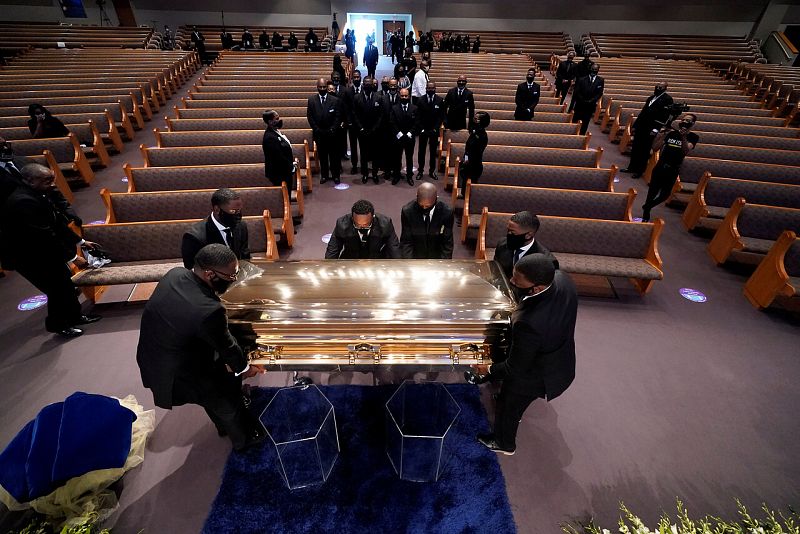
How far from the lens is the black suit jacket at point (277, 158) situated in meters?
4.90

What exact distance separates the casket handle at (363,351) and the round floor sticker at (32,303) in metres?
3.89

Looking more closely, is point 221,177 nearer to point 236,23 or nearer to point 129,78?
point 129,78

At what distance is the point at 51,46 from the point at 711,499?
21023mm

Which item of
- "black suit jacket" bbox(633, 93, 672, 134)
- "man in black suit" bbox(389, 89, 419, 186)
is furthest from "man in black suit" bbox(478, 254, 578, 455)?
"black suit jacket" bbox(633, 93, 672, 134)

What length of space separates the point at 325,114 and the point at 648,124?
5518mm

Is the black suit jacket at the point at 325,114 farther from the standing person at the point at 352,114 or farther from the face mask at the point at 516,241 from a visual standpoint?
the face mask at the point at 516,241

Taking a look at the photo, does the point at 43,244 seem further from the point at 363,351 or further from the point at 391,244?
the point at 363,351

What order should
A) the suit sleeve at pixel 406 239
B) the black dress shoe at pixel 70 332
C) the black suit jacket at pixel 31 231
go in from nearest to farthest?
the black suit jacket at pixel 31 231, the suit sleeve at pixel 406 239, the black dress shoe at pixel 70 332

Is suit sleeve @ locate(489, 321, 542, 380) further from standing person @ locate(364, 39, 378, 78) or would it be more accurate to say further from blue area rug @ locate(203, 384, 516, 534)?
standing person @ locate(364, 39, 378, 78)

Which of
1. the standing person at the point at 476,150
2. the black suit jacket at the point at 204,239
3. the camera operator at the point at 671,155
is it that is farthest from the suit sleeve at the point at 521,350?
the camera operator at the point at 671,155

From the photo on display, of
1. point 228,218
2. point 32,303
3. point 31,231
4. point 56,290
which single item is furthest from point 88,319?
point 228,218

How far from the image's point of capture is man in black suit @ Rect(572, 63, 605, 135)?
8039mm

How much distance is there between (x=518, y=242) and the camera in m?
2.97

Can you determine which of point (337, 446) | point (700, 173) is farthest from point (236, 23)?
point (337, 446)
